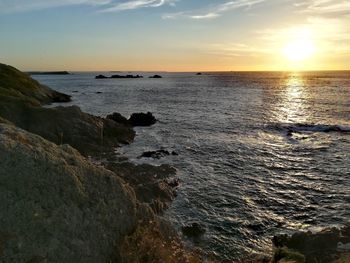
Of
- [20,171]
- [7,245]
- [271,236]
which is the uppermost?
[20,171]

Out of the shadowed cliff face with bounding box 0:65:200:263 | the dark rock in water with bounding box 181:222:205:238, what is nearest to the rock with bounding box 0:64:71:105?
the dark rock in water with bounding box 181:222:205:238

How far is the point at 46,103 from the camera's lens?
2493 inches

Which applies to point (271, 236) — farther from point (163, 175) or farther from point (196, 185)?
point (163, 175)

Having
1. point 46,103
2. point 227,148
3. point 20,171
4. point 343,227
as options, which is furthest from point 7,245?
point 46,103

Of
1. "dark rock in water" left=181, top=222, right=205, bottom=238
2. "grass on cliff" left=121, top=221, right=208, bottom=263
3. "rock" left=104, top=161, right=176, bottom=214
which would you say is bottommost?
"dark rock in water" left=181, top=222, right=205, bottom=238

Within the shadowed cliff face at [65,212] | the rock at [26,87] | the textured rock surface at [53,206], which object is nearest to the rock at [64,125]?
the shadowed cliff face at [65,212]

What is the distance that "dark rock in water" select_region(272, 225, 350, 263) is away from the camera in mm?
13903

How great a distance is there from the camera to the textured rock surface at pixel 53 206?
768 centimetres

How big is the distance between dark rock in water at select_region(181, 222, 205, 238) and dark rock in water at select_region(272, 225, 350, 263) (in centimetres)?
298

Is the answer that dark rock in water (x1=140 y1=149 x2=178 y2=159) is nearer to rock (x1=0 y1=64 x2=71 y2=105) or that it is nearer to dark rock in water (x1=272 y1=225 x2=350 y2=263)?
dark rock in water (x1=272 y1=225 x2=350 y2=263)

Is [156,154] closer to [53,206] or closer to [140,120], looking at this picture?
[140,120]

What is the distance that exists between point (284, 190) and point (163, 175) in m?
7.03

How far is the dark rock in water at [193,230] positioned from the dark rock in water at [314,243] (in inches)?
117

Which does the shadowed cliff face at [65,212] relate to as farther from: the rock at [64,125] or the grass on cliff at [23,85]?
the grass on cliff at [23,85]
